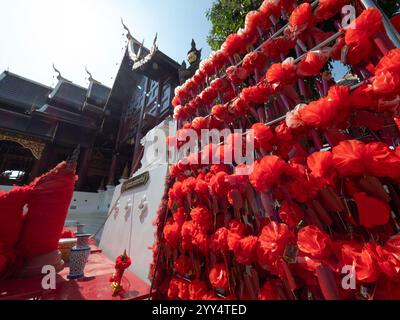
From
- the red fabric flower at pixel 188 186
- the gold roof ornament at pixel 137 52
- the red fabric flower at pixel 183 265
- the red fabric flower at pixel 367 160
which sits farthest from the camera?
the gold roof ornament at pixel 137 52

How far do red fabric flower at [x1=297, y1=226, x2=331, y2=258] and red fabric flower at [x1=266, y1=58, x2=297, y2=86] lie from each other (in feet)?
4.62

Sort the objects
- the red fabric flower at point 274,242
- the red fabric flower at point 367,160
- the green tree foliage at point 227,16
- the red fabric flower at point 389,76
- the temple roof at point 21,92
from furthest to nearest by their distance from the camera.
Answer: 1. the temple roof at point 21,92
2. the green tree foliage at point 227,16
3. the red fabric flower at point 274,242
4. the red fabric flower at point 389,76
5. the red fabric flower at point 367,160

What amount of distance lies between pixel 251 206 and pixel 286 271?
0.67 m

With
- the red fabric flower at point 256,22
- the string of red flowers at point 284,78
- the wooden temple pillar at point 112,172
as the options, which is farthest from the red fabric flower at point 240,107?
the wooden temple pillar at point 112,172

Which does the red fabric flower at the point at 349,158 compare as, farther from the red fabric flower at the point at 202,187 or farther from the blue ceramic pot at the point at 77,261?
the blue ceramic pot at the point at 77,261

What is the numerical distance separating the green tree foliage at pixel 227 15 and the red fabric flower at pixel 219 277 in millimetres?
4544

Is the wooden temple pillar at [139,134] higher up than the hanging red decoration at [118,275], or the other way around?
the wooden temple pillar at [139,134]

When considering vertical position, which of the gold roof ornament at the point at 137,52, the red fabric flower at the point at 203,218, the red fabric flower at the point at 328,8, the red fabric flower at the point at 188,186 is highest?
the gold roof ornament at the point at 137,52

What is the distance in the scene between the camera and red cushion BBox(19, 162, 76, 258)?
219 centimetres

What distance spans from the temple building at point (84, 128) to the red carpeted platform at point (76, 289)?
247 inches

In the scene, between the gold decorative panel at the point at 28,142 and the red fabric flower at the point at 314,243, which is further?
the gold decorative panel at the point at 28,142

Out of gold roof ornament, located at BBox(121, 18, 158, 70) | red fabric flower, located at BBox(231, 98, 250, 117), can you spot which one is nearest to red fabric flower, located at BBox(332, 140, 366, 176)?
red fabric flower, located at BBox(231, 98, 250, 117)

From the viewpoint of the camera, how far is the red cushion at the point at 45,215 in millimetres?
2193
